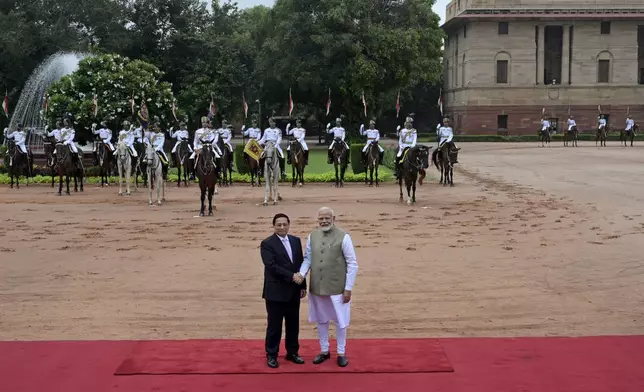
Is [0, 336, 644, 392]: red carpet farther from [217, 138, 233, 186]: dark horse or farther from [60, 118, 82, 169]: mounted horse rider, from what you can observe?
[217, 138, 233, 186]: dark horse

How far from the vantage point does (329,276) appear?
7.96m

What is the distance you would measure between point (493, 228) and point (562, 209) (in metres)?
4.08

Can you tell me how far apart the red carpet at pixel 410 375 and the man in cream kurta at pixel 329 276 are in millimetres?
433

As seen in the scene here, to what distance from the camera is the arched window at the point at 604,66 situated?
6925cm

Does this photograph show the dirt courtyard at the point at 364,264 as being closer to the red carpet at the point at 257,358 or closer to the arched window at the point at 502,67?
the red carpet at the point at 257,358

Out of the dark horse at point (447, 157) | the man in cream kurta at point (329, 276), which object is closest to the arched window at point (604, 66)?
the dark horse at point (447, 157)

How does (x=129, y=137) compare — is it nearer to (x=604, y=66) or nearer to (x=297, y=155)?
(x=297, y=155)

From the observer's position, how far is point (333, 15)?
4916 cm

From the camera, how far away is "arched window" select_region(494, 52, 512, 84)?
6888 cm

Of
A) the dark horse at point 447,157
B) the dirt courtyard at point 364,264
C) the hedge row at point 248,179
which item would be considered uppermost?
the dark horse at point 447,157

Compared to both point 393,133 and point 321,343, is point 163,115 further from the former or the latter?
point 393,133

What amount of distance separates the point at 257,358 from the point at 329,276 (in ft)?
3.87

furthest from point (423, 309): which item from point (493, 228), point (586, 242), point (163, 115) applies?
point (163, 115)

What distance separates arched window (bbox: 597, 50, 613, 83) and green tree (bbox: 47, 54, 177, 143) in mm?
45107
